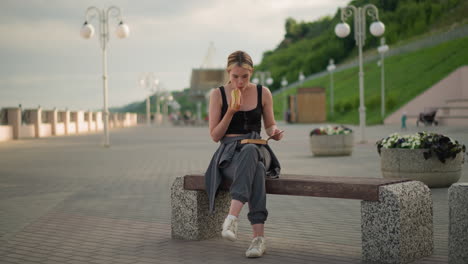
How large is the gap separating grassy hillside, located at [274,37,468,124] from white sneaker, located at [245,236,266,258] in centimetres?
4655

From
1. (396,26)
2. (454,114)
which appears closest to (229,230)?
(454,114)

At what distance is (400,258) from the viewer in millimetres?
5316

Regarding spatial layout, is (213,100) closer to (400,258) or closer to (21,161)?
(400,258)

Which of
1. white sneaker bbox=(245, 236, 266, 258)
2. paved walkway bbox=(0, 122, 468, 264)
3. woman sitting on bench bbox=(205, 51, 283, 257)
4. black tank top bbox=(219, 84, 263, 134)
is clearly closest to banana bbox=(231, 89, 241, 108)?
woman sitting on bench bbox=(205, 51, 283, 257)

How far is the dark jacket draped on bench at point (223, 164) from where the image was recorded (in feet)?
19.8

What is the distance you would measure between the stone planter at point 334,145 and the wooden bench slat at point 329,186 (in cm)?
1247

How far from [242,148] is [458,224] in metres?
2.03

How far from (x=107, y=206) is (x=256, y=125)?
12.6ft

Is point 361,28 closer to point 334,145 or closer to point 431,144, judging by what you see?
point 334,145

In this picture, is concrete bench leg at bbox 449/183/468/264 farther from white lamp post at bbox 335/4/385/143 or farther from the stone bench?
white lamp post at bbox 335/4/385/143

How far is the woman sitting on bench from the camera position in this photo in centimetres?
577

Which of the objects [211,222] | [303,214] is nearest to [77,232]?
[211,222]

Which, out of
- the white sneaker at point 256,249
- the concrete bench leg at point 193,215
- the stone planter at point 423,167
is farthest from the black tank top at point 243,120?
the stone planter at point 423,167

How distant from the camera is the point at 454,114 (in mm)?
42969
